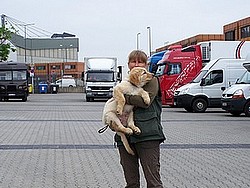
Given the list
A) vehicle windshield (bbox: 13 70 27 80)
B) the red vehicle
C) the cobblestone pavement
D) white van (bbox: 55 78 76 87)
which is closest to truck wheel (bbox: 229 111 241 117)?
the red vehicle

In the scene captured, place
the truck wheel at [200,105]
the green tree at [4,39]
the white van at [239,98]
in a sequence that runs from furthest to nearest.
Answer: the green tree at [4,39] → the truck wheel at [200,105] → the white van at [239,98]

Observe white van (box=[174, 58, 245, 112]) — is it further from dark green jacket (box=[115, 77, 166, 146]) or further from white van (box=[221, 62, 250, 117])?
dark green jacket (box=[115, 77, 166, 146])

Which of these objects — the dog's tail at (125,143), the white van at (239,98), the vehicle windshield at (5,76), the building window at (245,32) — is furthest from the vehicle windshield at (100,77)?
the dog's tail at (125,143)

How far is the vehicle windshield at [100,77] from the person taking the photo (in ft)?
135

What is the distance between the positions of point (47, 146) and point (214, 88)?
15.0 m

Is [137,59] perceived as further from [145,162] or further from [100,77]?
[100,77]

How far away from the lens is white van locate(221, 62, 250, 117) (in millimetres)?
22578

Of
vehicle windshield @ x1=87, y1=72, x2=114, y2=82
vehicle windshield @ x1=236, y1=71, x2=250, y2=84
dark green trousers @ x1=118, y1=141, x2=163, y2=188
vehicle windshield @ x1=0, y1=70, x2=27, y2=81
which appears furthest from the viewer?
vehicle windshield @ x1=87, y1=72, x2=114, y2=82

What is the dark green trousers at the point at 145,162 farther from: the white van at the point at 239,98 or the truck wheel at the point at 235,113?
the truck wheel at the point at 235,113

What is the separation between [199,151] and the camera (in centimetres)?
1180

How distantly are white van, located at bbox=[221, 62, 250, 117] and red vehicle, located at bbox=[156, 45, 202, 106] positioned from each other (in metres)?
6.10

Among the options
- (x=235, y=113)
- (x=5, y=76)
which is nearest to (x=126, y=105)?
(x=235, y=113)

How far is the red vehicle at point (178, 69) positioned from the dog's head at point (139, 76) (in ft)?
77.9

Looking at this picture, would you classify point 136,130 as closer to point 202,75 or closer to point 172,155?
point 172,155
